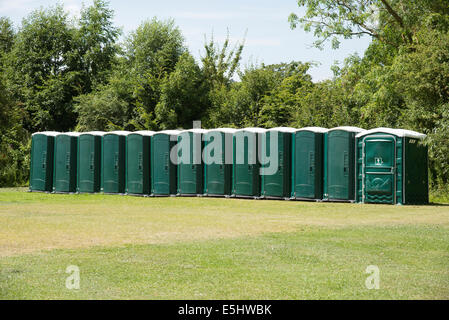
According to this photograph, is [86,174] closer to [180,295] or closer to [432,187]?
[432,187]

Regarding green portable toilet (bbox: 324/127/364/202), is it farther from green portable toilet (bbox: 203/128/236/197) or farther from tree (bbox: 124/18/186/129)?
tree (bbox: 124/18/186/129)

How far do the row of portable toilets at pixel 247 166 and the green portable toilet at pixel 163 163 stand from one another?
0.03 metres

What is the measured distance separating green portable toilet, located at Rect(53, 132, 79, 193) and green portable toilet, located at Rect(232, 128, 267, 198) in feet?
18.5

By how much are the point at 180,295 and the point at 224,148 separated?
12.4 metres

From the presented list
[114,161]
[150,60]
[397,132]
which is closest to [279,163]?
[397,132]

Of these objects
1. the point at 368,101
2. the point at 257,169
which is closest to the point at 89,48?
the point at 368,101

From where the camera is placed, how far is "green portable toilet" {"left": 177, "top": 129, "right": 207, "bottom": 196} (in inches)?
699

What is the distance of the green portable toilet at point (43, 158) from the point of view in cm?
2000

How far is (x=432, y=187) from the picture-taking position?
17.3 metres

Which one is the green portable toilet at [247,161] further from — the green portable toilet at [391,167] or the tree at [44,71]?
the tree at [44,71]

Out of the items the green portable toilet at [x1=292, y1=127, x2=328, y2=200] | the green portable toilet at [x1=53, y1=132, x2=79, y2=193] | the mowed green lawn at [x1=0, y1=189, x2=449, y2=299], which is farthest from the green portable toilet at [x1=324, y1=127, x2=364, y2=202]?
Answer: the green portable toilet at [x1=53, y1=132, x2=79, y2=193]

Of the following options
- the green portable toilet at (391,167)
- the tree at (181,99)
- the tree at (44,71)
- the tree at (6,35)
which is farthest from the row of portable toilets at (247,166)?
the tree at (6,35)
